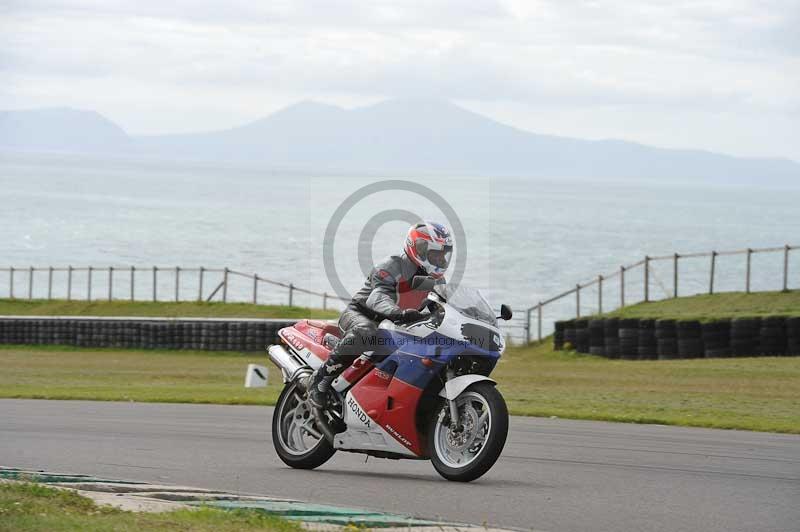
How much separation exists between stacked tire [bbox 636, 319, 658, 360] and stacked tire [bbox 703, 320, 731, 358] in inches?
55.1

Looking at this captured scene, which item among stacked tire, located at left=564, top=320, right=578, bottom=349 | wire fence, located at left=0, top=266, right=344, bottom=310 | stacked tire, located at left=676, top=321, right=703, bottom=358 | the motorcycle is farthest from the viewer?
wire fence, located at left=0, top=266, right=344, bottom=310

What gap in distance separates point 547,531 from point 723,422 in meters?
7.99

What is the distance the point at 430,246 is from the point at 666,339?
1972cm

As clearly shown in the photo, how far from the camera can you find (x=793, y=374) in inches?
885

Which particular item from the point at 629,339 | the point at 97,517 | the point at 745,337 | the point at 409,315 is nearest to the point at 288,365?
the point at 409,315

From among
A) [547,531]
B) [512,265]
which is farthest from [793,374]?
[512,265]

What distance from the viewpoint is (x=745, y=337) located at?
2664cm

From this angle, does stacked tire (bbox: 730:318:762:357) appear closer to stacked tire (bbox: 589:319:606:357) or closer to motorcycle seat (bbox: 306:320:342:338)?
stacked tire (bbox: 589:319:606:357)

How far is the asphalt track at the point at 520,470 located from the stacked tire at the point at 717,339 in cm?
1321

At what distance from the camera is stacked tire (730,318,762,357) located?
26.4m

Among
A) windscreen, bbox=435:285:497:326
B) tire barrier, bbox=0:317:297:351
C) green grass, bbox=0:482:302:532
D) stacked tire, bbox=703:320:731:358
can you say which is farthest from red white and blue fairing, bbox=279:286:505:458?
tire barrier, bbox=0:317:297:351

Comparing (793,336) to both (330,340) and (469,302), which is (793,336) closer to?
(330,340)

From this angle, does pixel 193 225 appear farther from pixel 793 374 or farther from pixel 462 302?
pixel 462 302

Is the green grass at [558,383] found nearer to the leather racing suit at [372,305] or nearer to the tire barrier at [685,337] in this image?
the tire barrier at [685,337]
